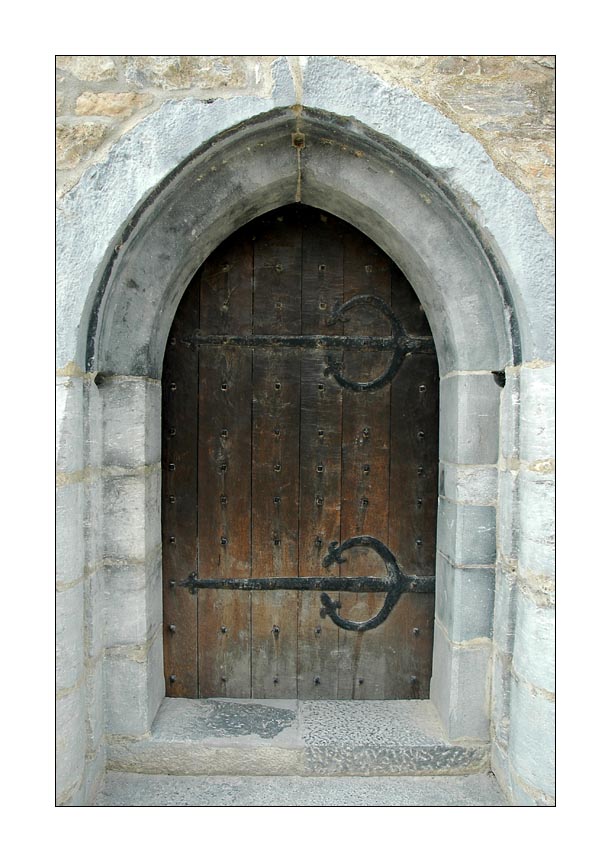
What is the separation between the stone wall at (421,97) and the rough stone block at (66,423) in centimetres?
58

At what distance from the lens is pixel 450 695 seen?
1896mm

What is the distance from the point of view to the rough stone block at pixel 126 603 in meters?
1.85

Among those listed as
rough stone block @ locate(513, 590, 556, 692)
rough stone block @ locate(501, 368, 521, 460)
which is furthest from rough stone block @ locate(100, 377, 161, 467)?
rough stone block @ locate(513, 590, 556, 692)

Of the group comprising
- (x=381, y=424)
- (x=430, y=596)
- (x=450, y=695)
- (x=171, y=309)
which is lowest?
(x=450, y=695)

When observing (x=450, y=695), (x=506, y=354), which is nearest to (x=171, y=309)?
(x=506, y=354)

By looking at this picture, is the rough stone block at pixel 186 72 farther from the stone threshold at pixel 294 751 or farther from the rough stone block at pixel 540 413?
the stone threshold at pixel 294 751

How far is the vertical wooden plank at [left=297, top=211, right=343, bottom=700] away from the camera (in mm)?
2104

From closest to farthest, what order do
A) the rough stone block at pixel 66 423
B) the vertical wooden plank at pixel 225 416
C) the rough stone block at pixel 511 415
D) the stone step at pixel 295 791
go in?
1. the rough stone block at pixel 66 423
2. the rough stone block at pixel 511 415
3. the stone step at pixel 295 791
4. the vertical wooden plank at pixel 225 416

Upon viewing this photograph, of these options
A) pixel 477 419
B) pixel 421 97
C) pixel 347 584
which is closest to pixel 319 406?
pixel 477 419

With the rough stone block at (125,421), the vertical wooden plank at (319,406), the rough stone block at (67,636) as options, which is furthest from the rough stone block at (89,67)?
the rough stone block at (67,636)

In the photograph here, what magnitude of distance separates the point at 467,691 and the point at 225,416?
4.20ft

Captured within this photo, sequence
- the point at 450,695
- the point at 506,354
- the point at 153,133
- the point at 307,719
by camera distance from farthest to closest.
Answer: the point at 307,719 < the point at 450,695 < the point at 506,354 < the point at 153,133

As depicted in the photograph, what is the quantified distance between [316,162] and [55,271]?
0.89m

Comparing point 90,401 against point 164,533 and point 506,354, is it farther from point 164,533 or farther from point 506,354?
point 506,354
